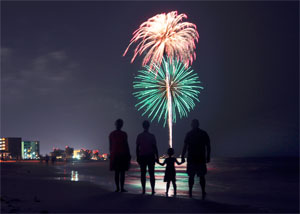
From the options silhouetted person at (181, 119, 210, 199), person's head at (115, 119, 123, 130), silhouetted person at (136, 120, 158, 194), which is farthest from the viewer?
person's head at (115, 119, 123, 130)

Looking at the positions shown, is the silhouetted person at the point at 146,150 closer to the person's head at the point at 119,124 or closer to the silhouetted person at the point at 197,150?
the person's head at the point at 119,124

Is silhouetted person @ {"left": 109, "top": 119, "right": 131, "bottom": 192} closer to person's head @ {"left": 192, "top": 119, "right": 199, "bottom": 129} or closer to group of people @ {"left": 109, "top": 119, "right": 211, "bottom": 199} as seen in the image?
group of people @ {"left": 109, "top": 119, "right": 211, "bottom": 199}

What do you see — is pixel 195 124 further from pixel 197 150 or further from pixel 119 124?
pixel 119 124

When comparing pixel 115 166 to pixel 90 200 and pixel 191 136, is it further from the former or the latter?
pixel 191 136

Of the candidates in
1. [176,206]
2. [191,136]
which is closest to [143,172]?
[191,136]

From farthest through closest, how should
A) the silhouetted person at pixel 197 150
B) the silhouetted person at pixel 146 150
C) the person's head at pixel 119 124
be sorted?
1. the person's head at pixel 119 124
2. the silhouetted person at pixel 146 150
3. the silhouetted person at pixel 197 150

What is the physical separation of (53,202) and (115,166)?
2197 millimetres

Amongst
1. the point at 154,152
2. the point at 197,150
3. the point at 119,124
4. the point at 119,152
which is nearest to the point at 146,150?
the point at 154,152

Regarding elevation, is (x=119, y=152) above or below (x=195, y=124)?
below

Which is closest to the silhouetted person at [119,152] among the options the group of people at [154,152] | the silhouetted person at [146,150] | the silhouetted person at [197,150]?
the group of people at [154,152]

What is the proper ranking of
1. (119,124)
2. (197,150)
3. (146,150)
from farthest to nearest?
1. (119,124)
2. (146,150)
3. (197,150)

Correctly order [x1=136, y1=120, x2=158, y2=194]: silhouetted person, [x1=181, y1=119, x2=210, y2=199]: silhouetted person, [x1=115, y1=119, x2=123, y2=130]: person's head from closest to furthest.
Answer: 1. [x1=181, y1=119, x2=210, y2=199]: silhouetted person
2. [x1=136, y1=120, x2=158, y2=194]: silhouetted person
3. [x1=115, y1=119, x2=123, y2=130]: person's head

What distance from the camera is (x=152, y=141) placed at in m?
9.48

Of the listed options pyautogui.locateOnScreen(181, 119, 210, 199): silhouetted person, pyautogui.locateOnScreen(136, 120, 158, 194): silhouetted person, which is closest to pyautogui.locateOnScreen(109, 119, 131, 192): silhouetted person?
pyautogui.locateOnScreen(136, 120, 158, 194): silhouetted person
